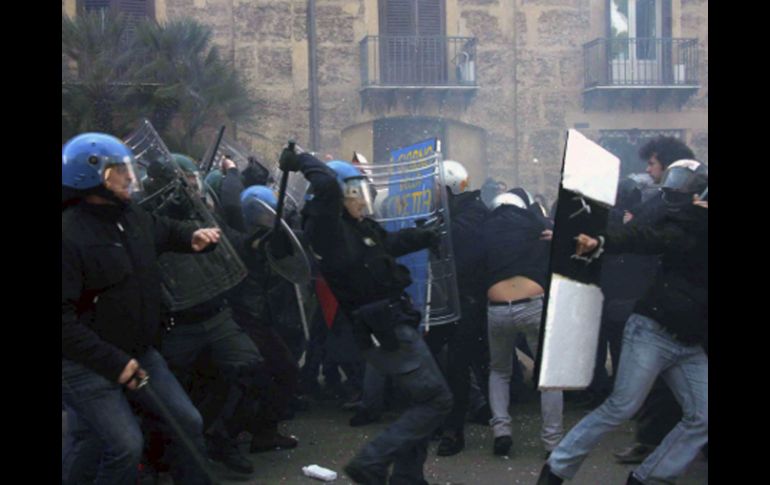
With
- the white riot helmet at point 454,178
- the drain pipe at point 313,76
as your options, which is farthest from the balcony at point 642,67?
the white riot helmet at point 454,178

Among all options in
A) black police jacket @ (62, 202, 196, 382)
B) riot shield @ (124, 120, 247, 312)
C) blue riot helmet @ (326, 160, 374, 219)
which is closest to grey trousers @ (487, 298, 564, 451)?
blue riot helmet @ (326, 160, 374, 219)

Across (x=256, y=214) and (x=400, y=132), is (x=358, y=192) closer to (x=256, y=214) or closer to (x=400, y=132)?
(x=256, y=214)

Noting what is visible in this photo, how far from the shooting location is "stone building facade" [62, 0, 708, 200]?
17.6m

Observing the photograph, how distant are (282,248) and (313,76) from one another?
1304 centimetres

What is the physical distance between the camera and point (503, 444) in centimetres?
573

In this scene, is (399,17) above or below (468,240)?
above

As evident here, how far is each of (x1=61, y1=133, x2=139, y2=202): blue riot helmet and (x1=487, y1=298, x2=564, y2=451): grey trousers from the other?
2.47 meters

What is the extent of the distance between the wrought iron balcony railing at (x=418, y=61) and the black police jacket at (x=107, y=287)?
14.2 meters

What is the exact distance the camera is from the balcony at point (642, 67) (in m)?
18.8

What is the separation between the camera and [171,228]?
171 inches

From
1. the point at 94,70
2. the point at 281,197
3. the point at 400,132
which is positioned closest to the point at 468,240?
the point at 281,197

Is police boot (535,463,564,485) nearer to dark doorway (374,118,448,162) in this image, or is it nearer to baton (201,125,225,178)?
baton (201,125,225,178)
